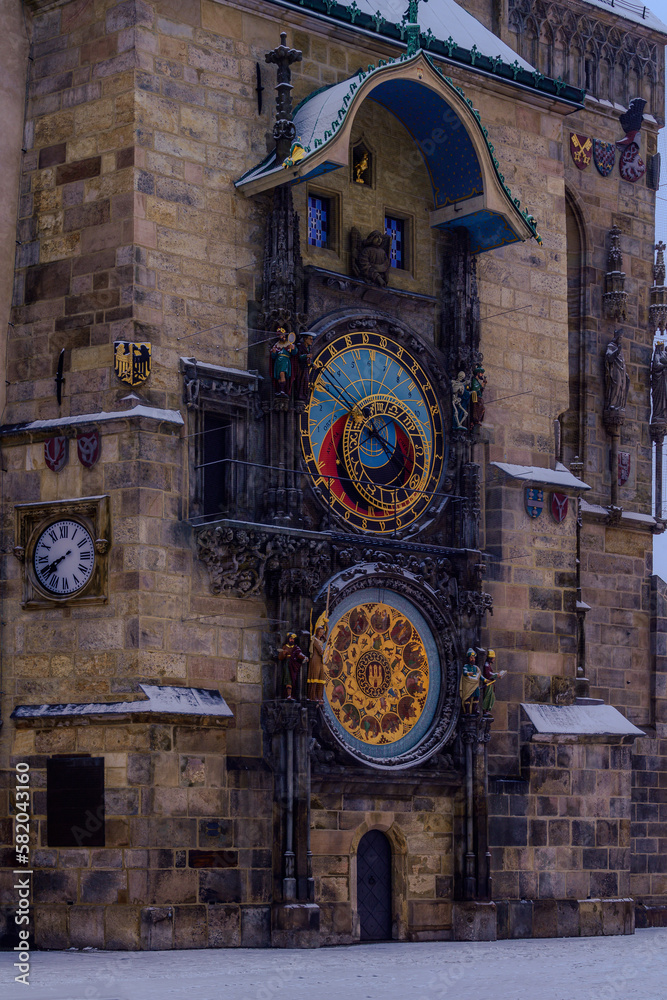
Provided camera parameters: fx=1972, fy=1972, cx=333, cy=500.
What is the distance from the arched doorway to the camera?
24.0 metres

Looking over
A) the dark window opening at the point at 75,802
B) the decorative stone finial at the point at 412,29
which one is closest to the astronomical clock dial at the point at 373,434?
the decorative stone finial at the point at 412,29

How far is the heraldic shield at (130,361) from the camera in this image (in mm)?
22219

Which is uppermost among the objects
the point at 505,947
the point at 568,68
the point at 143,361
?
the point at 568,68

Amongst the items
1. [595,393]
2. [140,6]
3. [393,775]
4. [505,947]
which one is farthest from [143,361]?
[595,393]

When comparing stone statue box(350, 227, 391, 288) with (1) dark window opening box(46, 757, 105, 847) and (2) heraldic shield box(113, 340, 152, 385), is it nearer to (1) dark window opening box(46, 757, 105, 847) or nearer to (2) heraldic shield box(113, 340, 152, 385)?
(2) heraldic shield box(113, 340, 152, 385)

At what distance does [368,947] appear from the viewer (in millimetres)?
23078

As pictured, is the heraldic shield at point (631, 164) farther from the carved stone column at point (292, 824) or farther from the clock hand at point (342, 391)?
the carved stone column at point (292, 824)

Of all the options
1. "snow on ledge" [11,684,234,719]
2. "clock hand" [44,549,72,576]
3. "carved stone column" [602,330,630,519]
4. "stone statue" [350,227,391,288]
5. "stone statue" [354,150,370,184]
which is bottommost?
"snow on ledge" [11,684,234,719]

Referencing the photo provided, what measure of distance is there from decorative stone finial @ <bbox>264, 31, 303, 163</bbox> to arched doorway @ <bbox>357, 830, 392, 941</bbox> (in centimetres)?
838

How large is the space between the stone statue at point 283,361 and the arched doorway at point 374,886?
5.58m

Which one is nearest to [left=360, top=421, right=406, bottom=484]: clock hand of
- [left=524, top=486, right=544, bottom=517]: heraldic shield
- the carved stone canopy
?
the carved stone canopy

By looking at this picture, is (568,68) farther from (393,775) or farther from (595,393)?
(393,775)

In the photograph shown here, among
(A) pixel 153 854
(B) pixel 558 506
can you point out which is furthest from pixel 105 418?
(B) pixel 558 506

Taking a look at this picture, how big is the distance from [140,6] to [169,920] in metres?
10.4
